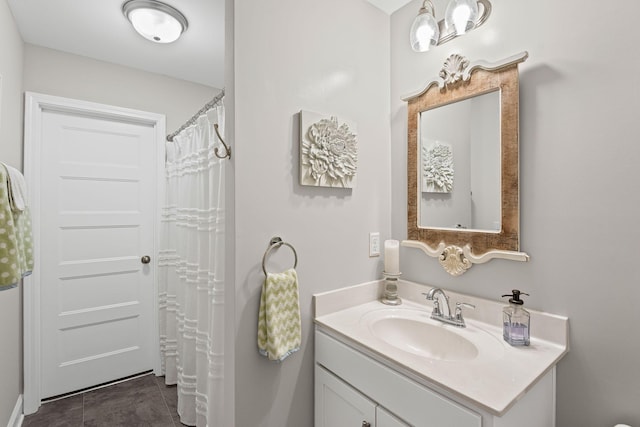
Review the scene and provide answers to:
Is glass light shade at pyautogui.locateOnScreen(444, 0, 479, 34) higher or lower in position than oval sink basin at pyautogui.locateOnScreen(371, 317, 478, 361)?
higher

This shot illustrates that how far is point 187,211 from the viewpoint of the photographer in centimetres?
199

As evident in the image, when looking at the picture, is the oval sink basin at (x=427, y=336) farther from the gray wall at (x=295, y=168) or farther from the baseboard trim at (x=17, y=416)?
the baseboard trim at (x=17, y=416)

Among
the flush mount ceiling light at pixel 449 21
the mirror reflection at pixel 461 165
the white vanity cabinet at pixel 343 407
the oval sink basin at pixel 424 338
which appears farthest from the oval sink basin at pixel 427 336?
the flush mount ceiling light at pixel 449 21

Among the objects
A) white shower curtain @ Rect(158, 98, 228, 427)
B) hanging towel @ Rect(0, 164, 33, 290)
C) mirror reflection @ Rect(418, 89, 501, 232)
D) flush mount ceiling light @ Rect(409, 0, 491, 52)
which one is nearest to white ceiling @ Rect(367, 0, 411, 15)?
flush mount ceiling light @ Rect(409, 0, 491, 52)

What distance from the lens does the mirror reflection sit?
1.26m

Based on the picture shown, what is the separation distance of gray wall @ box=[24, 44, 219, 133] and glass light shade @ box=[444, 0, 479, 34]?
229 cm

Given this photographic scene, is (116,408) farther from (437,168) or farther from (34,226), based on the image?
(437,168)

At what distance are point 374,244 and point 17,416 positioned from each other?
2.51 meters

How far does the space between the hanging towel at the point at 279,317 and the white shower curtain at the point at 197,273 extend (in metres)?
0.40

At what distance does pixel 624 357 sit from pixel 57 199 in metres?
3.19

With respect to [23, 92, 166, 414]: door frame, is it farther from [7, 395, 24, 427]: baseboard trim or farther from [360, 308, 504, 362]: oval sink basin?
[360, 308, 504, 362]: oval sink basin

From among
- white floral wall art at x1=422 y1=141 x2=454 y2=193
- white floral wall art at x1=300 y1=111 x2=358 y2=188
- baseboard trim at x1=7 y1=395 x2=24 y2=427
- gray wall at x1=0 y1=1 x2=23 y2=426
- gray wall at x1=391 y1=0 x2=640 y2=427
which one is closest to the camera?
gray wall at x1=391 y1=0 x2=640 y2=427

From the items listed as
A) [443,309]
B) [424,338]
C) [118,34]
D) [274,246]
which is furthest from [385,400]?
[118,34]

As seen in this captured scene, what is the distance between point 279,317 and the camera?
1.20 metres
